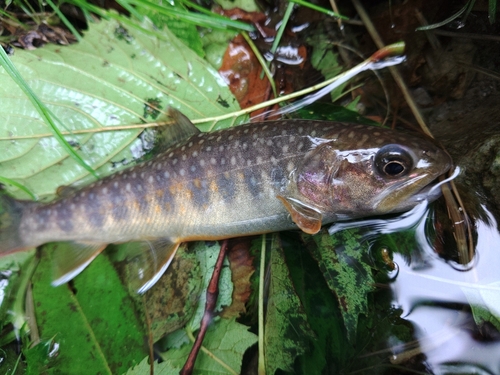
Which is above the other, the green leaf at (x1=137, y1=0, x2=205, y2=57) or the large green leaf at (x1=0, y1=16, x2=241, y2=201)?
the green leaf at (x1=137, y1=0, x2=205, y2=57)

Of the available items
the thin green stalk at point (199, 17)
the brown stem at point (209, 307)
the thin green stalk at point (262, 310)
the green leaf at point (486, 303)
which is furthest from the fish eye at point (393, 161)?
the thin green stalk at point (199, 17)

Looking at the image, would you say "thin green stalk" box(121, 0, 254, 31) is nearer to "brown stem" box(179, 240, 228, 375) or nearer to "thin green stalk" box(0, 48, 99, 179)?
"thin green stalk" box(0, 48, 99, 179)

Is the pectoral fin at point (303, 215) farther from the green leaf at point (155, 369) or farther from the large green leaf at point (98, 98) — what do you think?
the green leaf at point (155, 369)

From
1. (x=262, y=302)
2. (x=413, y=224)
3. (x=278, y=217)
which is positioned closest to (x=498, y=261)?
(x=413, y=224)

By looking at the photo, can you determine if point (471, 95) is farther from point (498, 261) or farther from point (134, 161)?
point (134, 161)

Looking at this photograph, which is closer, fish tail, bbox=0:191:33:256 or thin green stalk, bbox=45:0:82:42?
fish tail, bbox=0:191:33:256

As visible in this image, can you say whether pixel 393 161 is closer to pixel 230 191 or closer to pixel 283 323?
pixel 230 191

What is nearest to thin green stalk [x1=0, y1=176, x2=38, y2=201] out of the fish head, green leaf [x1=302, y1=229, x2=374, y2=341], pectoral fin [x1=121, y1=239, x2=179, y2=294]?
pectoral fin [x1=121, y1=239, x2=179, y2=294]
